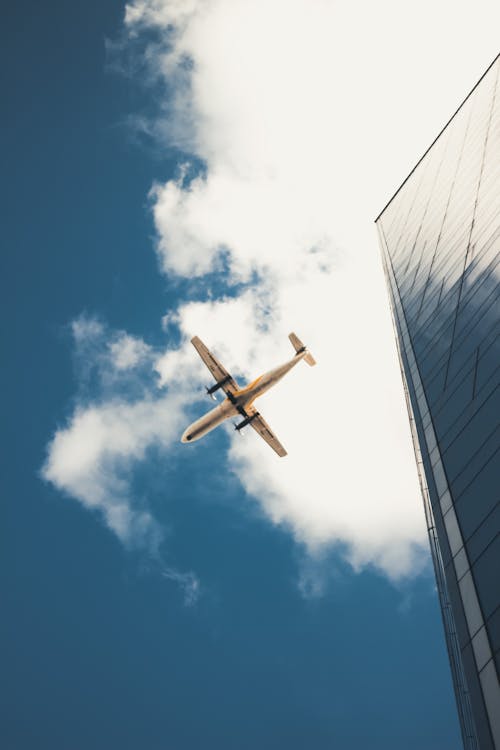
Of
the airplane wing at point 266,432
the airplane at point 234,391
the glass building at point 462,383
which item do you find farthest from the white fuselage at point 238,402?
the glass building at point 462,383

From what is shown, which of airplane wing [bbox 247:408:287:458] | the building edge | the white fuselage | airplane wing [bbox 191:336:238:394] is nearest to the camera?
the building edge

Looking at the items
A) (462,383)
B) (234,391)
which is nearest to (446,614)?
(462,383)

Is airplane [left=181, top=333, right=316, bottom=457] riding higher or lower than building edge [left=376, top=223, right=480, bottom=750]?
higher

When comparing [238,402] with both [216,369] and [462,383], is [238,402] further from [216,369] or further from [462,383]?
[462,383]

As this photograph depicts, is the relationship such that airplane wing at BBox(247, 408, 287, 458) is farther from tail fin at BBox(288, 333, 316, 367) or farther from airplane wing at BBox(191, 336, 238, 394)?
tail fin at BBox(288, 333, 316, 367)

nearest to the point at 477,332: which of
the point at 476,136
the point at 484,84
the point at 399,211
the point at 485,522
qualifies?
the point at 485,522

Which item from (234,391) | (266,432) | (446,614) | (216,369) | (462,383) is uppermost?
(216,369)

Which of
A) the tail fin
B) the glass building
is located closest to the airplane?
the tail fin

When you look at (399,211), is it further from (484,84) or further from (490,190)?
(490,190)
